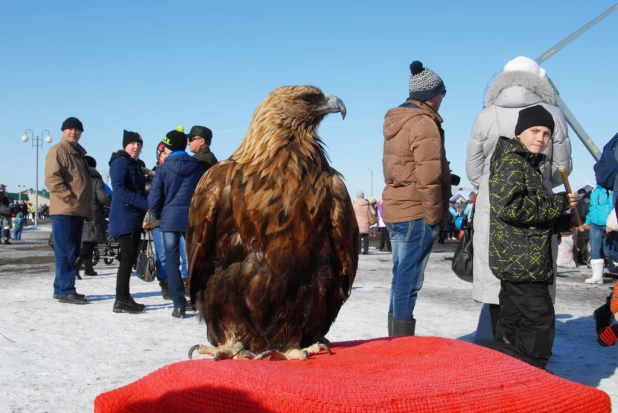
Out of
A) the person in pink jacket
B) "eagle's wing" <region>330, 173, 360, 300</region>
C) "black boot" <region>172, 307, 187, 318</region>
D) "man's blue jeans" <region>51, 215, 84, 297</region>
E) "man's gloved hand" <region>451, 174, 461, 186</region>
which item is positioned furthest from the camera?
the person in pink jacket

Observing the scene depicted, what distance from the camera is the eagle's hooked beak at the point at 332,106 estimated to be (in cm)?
333

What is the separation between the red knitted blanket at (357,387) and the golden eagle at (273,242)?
0.79 ft

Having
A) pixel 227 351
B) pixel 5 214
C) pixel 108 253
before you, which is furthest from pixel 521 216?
pixel 5 214

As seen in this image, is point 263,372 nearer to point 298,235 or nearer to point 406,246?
point 298,235

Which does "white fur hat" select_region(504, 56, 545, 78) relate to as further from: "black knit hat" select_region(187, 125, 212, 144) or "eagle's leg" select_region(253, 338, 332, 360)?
"black knit hat" select_region(187, 125, 212, 144)

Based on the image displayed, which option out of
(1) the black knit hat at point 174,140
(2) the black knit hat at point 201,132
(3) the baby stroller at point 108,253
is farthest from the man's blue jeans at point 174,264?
(3) the baby stroller at point 108,253

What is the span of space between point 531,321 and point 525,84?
1897 millimetres

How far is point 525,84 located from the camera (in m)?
4.88

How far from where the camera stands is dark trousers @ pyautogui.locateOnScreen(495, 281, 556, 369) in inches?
159

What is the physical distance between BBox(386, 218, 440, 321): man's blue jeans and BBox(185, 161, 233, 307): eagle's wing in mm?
1886

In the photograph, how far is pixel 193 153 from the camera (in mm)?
7453

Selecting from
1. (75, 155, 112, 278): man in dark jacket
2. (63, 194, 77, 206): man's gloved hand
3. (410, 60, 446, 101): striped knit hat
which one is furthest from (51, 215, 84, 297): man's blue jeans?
(410, 60, 446, 101): striped knit hat

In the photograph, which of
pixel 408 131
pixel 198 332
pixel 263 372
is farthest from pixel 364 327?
pixel 263 372

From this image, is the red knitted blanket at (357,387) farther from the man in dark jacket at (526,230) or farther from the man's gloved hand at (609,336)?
the man's gloved hand at (609,336)
